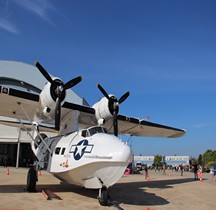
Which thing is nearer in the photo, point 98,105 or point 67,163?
point 67,163

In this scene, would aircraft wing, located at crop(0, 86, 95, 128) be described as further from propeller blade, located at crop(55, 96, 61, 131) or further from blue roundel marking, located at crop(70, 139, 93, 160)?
blue roundel marking, located at crop(70, 139, 93, 160)

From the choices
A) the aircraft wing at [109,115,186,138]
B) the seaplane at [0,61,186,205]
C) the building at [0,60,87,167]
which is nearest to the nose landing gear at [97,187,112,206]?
the seaplane at [0,61,186,205]

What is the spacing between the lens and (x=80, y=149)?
383 inches

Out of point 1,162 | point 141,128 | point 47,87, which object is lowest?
point 1,162

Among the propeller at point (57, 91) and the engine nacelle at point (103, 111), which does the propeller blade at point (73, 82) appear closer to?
the propeller at point (57, 91)

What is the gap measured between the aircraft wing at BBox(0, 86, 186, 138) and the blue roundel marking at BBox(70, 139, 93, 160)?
3093 millimetres

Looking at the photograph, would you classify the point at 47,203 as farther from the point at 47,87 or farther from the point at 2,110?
the point at 2,110

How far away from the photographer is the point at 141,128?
58.4ft


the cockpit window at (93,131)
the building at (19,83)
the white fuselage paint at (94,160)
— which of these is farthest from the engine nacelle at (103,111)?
the building at (19,83)

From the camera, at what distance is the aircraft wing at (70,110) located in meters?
11.9

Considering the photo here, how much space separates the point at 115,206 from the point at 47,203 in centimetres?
233

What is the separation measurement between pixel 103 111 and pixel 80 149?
4.12m

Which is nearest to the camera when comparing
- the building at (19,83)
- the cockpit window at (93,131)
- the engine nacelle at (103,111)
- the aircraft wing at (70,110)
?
the cockpit window at (93,131)

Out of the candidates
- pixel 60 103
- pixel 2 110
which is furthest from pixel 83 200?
pixel 2 110
